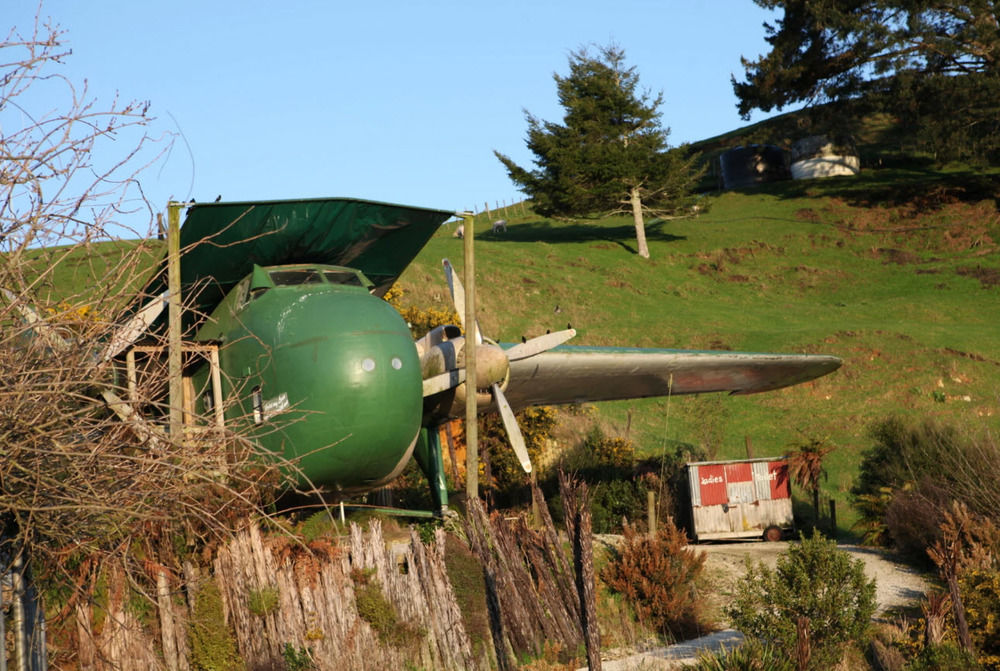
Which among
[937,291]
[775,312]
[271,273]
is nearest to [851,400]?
[775,312]

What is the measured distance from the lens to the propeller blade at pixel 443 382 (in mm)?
16344

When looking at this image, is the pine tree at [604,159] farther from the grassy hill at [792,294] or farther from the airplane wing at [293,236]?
the airplane wing at [293,236]

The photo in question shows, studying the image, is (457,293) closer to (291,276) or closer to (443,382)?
(443,382)

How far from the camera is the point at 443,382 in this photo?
16.4m

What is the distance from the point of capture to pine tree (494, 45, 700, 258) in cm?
6956

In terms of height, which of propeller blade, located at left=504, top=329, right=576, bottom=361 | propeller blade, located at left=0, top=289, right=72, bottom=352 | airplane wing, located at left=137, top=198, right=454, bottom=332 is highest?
airplane wing, located at left=137, top=198, right=454, bottom=332

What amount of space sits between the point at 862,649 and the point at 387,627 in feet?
20.0

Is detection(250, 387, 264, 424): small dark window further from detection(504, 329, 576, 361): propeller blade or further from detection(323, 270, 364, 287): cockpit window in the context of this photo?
detection(504, 329, 576, 361): propeller blade

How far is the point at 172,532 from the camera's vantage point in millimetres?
13297

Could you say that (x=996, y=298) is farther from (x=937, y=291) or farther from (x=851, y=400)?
(x=851, y=400)

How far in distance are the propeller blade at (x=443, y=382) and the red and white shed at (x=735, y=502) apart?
30.1ft

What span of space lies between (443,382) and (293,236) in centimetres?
331

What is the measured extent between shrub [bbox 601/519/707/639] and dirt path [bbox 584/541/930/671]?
64cm

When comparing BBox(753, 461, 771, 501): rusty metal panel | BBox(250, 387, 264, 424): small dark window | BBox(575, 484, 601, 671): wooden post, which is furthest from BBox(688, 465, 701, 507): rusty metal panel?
BBox(575, 484, 601, 671): wooden post
